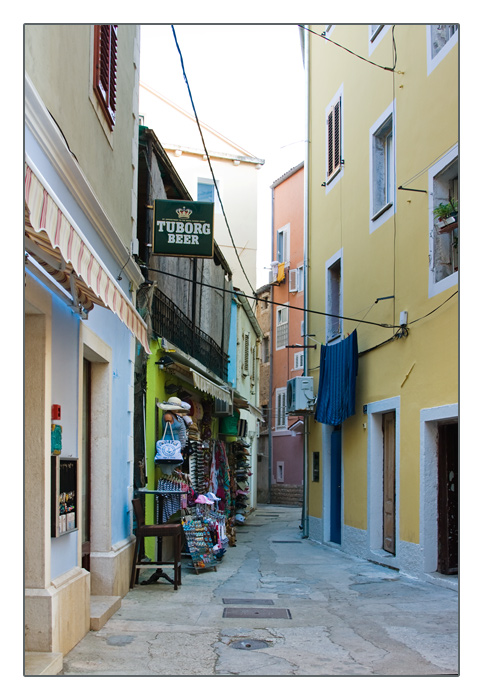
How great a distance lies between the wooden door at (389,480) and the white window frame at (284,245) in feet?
68.5

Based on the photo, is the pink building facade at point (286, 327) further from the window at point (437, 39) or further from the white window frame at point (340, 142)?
the window at point (437, 39)

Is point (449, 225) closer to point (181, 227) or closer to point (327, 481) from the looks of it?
point (181, 227)

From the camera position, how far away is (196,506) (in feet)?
40.9

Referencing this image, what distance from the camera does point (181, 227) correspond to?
1008 centimetres

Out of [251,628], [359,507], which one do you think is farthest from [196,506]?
[251,628]

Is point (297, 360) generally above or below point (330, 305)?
below

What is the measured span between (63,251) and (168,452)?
6.75 meters

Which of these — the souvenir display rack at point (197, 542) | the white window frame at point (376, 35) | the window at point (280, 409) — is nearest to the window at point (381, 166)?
the white window frame at point (376, 35)

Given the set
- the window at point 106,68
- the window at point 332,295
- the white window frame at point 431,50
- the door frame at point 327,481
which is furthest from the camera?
the door frame at point 327,481

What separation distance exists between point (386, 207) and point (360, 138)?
2.19 metres

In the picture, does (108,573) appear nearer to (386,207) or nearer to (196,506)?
(196,506)

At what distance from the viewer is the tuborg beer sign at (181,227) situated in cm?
998

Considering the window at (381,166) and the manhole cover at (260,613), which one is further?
the window at (381,166)

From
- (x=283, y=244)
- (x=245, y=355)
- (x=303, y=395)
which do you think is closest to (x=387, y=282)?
(x=303, y=395)
